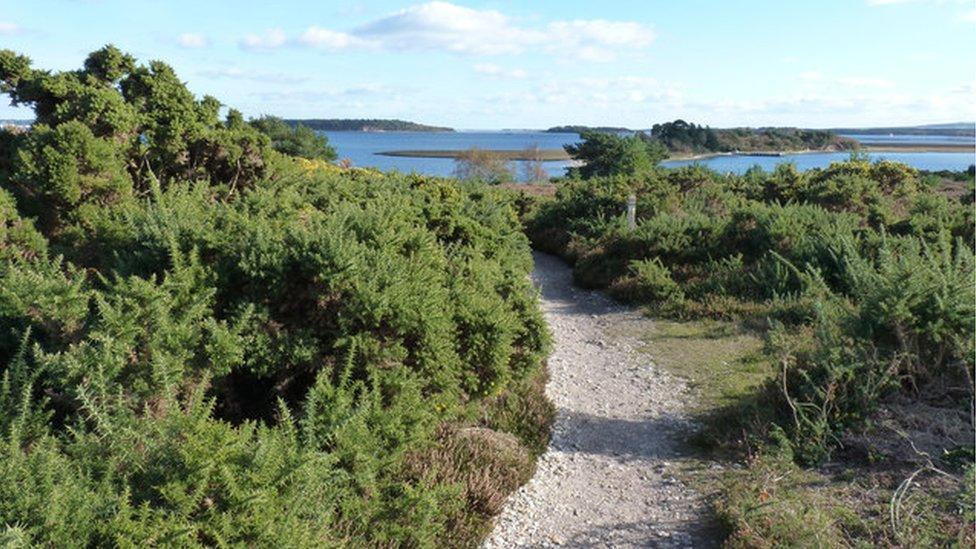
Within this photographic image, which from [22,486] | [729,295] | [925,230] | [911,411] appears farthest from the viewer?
[925,230]

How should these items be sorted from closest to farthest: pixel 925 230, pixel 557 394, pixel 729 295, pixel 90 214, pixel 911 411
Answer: pixel 911 411 < pixel 557 394 < pixel 90 214 < pixel 729 295 < pixel 925 230

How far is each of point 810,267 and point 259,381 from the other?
573 cm

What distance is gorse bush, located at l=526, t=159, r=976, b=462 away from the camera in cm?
600

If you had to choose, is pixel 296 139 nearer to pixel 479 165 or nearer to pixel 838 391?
pixel 479 165

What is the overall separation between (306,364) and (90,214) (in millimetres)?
4776

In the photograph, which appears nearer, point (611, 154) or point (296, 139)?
point (296, 139)

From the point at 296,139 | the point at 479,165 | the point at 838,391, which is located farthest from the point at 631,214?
the point at 479,165

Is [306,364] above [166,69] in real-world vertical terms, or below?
below

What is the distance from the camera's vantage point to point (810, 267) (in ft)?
26.5

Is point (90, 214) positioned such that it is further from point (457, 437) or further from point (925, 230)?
point (925, 230)

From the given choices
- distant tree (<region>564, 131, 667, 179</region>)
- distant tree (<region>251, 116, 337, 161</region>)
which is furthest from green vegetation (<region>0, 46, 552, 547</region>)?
distant tree (<region>564, 131, 667, 179</region>)

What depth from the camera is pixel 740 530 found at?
15.1ft

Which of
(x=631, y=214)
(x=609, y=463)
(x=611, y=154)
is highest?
(x=611, y=154)

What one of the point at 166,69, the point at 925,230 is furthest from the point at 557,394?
the point at 925,230
